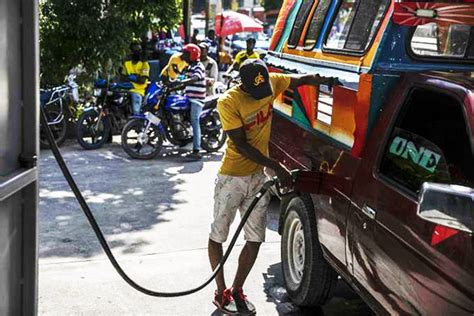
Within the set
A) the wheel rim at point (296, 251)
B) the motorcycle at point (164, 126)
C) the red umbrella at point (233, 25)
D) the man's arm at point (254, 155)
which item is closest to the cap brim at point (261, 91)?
the man's arm at point (254, 155)

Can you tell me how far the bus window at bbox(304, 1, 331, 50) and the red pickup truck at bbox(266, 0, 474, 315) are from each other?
2cm

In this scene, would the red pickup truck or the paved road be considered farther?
the paved road

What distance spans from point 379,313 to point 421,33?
5.90 ft

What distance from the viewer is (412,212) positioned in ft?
9.47

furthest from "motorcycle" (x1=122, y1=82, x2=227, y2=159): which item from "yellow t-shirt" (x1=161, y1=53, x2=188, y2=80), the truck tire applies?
the truck tire

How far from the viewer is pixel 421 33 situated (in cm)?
393

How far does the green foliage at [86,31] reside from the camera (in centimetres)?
997

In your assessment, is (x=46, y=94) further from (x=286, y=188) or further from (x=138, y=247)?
(x=286, y=188)

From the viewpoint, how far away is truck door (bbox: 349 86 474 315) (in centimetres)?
254

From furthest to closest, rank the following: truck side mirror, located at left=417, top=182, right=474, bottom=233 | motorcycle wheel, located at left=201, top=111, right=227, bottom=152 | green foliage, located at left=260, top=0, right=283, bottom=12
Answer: green foliage, located at left=260, top=0, right=283, bottom=12 < motorcycle wheel, located at left=201, top=111, right=227, bottom=152 < truck side mirror, located at left=417, top=182, right=474, bottom=233

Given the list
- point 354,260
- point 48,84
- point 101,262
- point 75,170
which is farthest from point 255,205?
point 48,84

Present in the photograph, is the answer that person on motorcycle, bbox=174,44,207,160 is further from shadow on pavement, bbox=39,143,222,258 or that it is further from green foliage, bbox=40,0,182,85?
green foliage, bbox=40,0,182,85

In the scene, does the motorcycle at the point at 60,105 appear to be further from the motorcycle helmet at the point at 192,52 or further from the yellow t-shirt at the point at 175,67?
the motorcycle helmet at the point at 192,52

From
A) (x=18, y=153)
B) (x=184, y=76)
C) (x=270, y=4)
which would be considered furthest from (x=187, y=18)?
(x=270, y=4)
